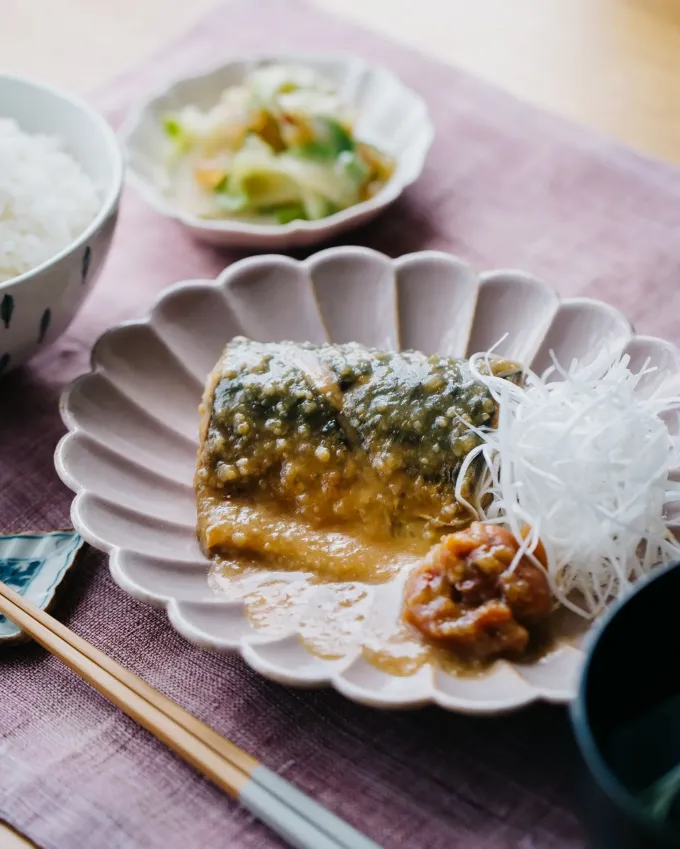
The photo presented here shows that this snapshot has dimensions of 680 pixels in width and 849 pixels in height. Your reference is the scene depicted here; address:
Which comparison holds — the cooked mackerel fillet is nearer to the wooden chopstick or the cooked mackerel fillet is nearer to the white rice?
the wooden chopstick

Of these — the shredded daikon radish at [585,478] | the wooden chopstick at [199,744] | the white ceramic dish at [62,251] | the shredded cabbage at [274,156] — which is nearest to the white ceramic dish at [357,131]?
the shredded cabbage at [274,156]

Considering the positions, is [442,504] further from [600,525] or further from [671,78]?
[671,78]

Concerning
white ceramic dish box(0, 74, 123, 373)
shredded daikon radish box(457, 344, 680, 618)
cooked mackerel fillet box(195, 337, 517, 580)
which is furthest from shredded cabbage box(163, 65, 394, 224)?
shredded daikon radish box(457, 344, 680, 618)

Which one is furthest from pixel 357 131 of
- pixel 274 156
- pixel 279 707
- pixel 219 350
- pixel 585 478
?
pixel 279 707

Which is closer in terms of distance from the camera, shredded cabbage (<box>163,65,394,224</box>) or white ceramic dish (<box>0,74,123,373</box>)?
white ceramic dish (<box>0,74,123,373</box>)

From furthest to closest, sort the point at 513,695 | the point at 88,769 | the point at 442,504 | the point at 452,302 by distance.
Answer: the point at 452,302
the point at 442,504
the point at 88,769
the point at 513,695

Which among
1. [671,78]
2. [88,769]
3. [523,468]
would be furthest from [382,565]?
[671,78]
